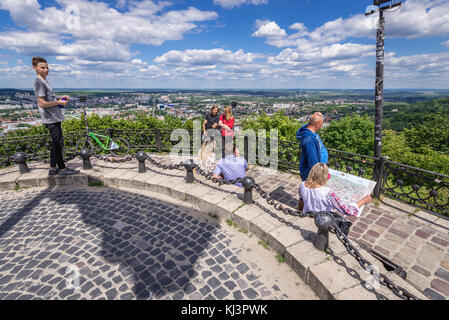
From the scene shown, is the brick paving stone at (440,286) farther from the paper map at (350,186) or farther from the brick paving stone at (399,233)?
the paper map at (350,186)

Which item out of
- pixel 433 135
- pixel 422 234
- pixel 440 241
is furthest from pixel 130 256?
pixel 433 135

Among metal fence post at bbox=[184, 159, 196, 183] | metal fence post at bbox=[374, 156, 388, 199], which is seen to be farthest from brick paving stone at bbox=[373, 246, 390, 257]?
metal fence post at bbox=[184, 159, 196, 183]

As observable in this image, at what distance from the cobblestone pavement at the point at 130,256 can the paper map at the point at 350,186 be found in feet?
4.72

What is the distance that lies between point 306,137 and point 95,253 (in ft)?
12.7

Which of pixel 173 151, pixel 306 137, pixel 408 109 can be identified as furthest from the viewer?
pixel 408 109

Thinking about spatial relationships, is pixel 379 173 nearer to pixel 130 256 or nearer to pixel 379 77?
pixel 379 77

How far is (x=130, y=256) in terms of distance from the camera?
347 cm

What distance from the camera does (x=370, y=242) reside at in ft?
13.2

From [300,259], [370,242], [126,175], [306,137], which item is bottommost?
[370,242]

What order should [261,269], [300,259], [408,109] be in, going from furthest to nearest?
[408,109] < [261,269] < [300,259]

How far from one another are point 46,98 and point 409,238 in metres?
7.67

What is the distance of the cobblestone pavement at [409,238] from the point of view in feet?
10.8
